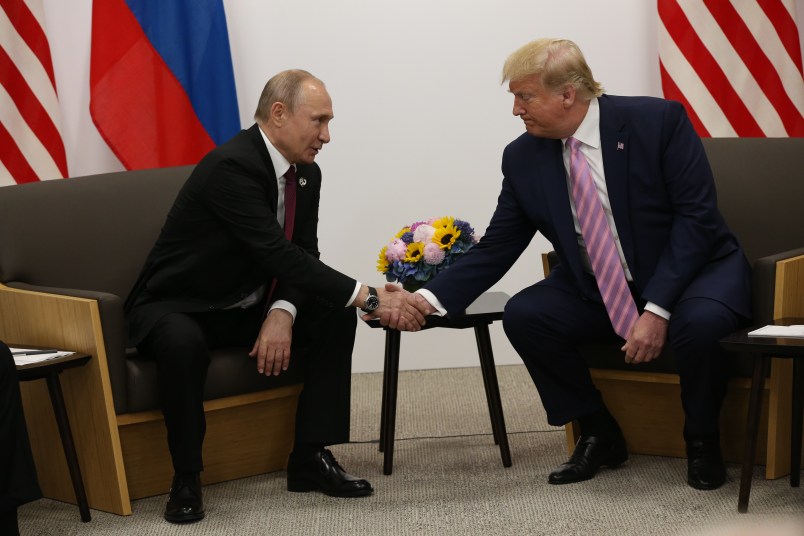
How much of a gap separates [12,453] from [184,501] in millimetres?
524

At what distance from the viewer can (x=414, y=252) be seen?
3.46m

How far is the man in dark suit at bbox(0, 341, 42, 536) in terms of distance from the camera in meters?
2.66

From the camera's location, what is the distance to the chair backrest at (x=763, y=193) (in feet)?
11.4

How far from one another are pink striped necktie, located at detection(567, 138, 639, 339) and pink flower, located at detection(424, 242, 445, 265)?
457 millimetres

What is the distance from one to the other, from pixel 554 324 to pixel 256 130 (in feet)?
3.53

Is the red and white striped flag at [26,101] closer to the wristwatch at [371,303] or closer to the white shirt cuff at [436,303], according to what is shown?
the wristwatch at [371,303]

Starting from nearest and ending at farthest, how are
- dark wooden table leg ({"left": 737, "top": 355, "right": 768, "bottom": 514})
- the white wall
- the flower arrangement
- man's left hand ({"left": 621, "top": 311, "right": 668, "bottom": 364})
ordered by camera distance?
dark wooden table leg ({"left": 737, "top": 355, "right": 768, "bottom": 514}) < man's left hand ({"left": 621, "top": 311, "right": 668, "bottom": 364}) < the flower arrangement < the white wall

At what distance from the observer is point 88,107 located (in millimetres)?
4754

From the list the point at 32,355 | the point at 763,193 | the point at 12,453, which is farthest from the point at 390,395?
the point at 763,193

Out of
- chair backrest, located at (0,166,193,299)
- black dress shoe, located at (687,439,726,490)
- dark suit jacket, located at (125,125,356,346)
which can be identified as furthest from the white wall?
black dress shoe, located at (687,439,726,490)

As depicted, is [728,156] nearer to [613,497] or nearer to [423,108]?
[613,497]

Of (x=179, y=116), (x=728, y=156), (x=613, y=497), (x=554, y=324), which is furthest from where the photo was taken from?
(x=179, y=116)

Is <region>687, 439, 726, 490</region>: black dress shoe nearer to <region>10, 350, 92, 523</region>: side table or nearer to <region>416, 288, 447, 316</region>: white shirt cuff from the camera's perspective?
<region>416, 288, 447, 316</region>: white shirt cuff

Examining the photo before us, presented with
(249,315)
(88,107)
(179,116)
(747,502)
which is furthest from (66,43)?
(747,502)
